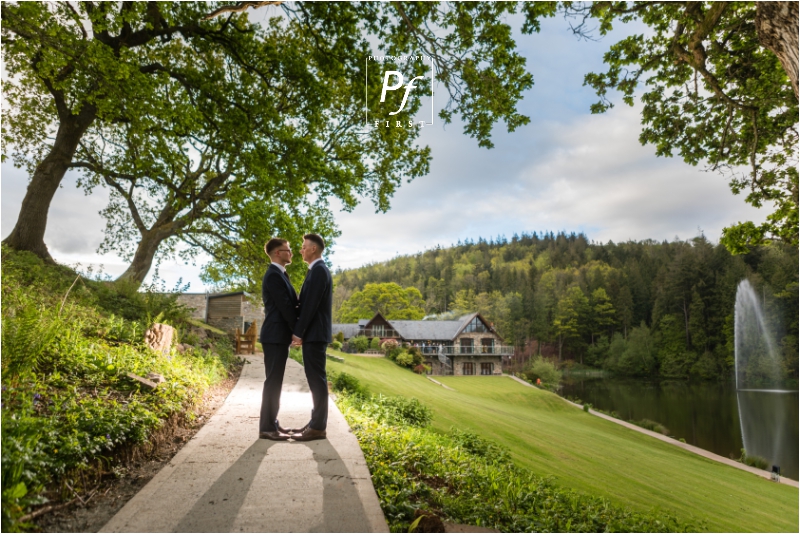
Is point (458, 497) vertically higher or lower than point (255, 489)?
lower

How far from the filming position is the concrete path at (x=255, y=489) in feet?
8.62

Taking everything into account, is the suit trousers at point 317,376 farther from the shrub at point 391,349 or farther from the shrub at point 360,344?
the shrub at point 360,344

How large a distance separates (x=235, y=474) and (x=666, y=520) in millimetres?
5980

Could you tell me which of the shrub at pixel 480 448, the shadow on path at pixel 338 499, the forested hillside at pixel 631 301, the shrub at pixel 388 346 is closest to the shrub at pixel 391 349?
the shrub at pixel 388 346

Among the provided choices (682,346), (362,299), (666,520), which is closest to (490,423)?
(666,520)

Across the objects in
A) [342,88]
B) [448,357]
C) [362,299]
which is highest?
[342,88]

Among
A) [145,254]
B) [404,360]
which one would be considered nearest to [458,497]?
[145,254]

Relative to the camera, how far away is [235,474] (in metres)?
3.41

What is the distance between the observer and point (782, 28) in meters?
3.74

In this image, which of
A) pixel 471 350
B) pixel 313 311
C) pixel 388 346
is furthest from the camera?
pixel 471 350

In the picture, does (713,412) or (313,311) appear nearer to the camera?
(313,311)

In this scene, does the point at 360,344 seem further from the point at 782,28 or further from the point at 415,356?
the point at 782,28

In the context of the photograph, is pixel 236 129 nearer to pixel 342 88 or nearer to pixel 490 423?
pixel 342 88

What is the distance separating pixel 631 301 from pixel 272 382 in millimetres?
78968
